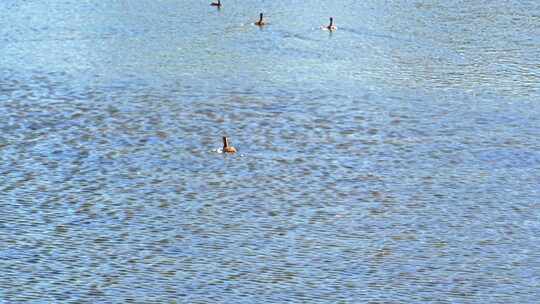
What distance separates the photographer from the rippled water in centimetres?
2555

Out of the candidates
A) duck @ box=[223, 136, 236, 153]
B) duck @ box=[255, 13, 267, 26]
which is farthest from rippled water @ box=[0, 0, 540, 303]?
duck @ box=[255, 13, 267, 26]

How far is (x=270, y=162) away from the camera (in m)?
33.8

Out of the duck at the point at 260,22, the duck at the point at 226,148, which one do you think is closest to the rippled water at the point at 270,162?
the duck at the point at 226,148

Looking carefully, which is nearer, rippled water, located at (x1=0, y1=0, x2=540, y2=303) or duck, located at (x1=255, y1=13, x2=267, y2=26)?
rippled water, located at (x1=0, y1=0, x2=540, y2=303)

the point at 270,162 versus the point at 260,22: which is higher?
the point at 260,22

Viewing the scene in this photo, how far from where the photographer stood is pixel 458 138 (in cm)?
3622

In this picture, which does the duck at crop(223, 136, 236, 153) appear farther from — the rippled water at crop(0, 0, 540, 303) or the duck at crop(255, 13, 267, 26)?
the duck at crop(255, 13, 267, 26)

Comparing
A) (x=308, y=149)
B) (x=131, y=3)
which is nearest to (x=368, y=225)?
(x=308, y=149)

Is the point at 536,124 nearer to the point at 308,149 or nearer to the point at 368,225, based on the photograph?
the point at 308,149

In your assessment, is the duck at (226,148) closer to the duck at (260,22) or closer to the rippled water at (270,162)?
the rippled water at (270,162)

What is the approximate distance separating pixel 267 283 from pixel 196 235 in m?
3.50

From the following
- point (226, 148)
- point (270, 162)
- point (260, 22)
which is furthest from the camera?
point (260, 22)

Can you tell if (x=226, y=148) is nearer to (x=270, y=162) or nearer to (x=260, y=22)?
(x=270, y=162)

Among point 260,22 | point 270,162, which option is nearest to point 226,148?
point 270,162
